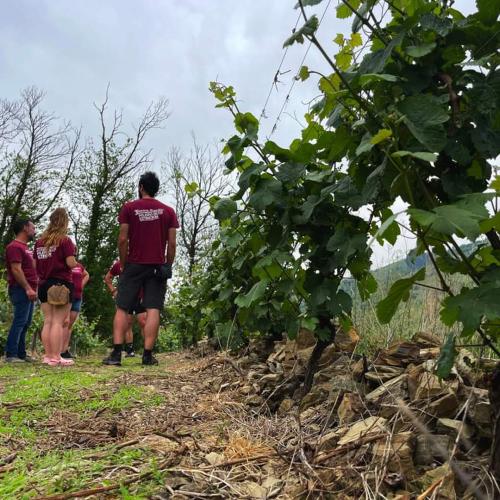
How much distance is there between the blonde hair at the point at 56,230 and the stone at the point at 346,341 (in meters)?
3.53

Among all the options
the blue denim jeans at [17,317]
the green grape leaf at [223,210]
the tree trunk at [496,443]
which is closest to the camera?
the tree trunk at [496,443]

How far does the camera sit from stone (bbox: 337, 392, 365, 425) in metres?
1.93

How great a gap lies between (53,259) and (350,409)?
4.42m

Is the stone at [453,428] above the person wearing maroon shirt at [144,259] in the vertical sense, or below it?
below

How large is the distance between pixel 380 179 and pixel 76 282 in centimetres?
601

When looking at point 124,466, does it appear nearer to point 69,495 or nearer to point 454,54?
point 69,495

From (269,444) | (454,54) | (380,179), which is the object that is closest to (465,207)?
(380,179)

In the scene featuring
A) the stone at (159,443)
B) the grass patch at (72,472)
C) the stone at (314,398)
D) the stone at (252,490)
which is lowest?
the grass patch at (72,472)

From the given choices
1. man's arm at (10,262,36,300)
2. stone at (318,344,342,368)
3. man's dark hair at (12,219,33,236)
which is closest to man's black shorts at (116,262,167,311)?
man's arm at (10,262,36,300)

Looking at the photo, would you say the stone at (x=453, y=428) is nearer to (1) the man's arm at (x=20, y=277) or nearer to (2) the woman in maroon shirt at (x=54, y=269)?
(2) the woman in maroon shirt at (x=54, y=269)

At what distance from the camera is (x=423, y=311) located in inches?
146

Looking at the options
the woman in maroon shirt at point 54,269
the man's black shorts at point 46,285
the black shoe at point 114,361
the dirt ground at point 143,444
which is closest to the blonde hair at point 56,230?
the woman in maroon shirt at point 54,269

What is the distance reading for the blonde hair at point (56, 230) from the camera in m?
5.62

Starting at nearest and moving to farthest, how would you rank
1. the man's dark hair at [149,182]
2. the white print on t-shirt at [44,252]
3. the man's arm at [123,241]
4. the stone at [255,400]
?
the stone at [255,400] → the man's arm at [123,241] → the man's dark hair at [149,182] → the white print on t-shirt at [44,252]
